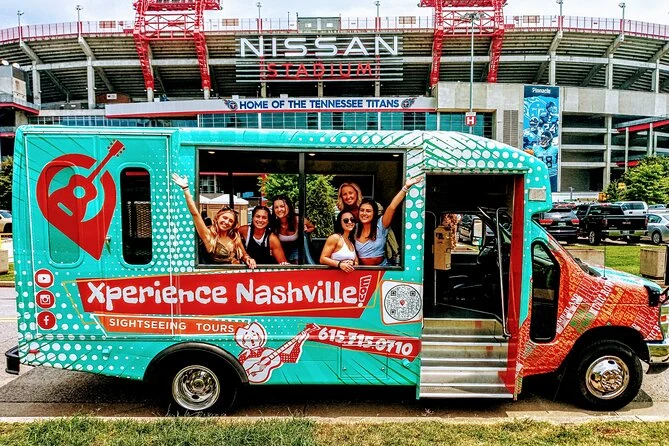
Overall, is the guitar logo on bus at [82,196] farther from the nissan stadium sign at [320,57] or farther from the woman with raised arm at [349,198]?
the nissan stadium sign at [320,57]

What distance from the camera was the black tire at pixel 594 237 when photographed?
23.0 meters

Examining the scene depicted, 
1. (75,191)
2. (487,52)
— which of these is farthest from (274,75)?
(75,191)

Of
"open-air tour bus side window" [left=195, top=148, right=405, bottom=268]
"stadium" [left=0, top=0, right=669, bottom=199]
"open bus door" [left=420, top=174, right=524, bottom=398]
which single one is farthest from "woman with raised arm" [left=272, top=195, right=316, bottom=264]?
"stadium" [left=0, top=0, right=669, bottom=199]

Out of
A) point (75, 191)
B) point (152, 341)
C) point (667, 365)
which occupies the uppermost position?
point (75, 191)

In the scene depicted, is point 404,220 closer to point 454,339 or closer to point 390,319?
point 390,319

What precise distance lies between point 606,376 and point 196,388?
434 cm

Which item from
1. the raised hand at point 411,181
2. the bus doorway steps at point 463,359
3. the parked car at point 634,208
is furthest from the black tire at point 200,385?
the parked car at point 634,208

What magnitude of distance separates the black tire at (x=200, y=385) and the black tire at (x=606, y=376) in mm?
3651

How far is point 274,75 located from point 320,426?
183 feet

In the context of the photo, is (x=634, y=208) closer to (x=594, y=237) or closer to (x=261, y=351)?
(x=594, y=237)

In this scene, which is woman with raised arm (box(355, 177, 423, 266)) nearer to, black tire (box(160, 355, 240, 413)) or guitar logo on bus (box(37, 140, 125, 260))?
black tire (box(160, 355, 240, 413))

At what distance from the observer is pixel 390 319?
482cm

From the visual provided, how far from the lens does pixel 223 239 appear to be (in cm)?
478

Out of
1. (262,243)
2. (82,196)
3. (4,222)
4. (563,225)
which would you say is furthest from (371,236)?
(4,222)
